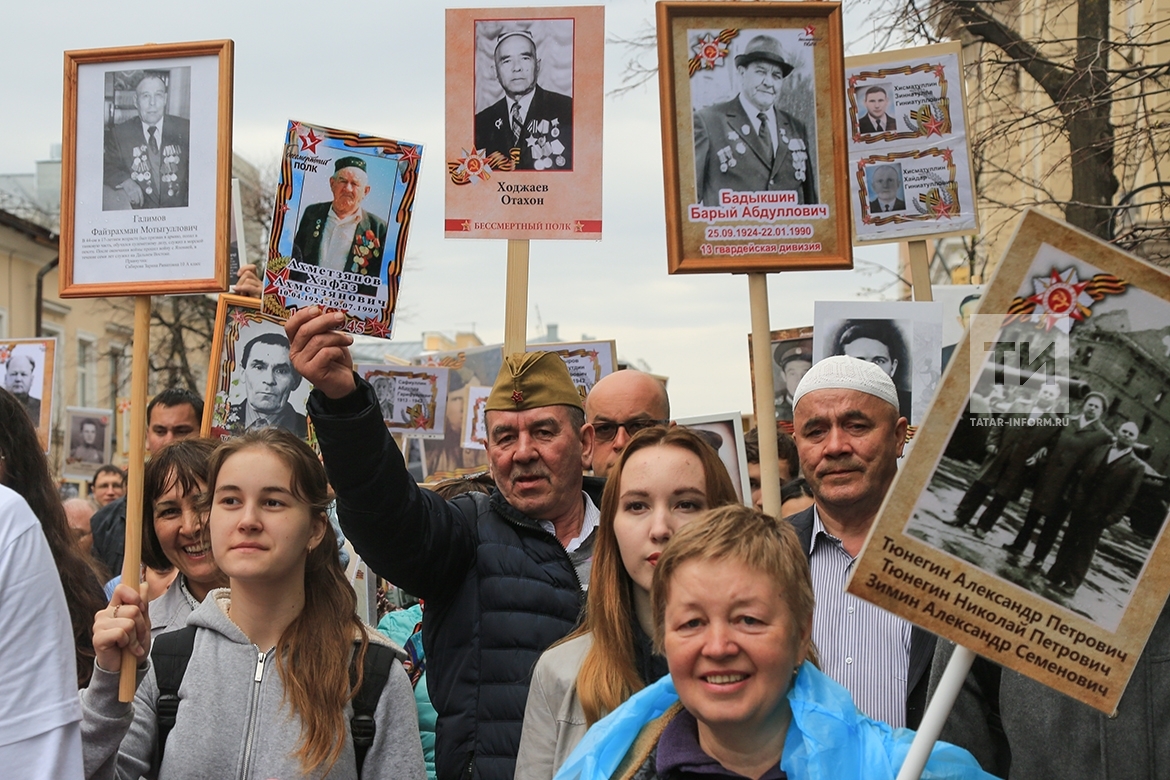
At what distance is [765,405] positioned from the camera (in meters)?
3.96

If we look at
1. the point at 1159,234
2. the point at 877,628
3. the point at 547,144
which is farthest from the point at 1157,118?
the point at 877,628

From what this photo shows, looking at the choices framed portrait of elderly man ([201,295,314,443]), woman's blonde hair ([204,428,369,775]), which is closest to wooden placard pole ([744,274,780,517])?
woman's blonde hair ([204,428,369,775])

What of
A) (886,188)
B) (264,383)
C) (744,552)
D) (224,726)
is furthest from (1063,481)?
(264,383)

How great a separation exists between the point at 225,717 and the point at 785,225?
2.03m

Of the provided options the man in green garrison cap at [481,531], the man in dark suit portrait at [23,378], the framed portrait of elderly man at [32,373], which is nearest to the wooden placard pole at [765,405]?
the man in green garrison cap at [481,531]

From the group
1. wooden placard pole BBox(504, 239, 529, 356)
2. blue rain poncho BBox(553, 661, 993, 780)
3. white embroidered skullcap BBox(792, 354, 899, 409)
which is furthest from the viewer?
wooden placard pole BBox(504, 239, 529, 356)

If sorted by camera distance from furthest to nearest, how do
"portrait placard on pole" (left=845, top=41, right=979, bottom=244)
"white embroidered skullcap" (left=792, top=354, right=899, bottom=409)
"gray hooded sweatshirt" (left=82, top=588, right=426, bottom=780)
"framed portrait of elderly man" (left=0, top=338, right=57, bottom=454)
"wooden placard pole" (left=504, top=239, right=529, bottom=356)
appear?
"framed portrait of elderly man" (left=0, top=338, right=57, bottom=454) < "portrait placard on pole" (left=845, top=41, right=979, bottom=244) < "wooden placard pole" (left=504, top=239, right=529, bottom=356) < "white embroidered skullcap" (left=792, top=354, right=899, bottom=409) < "gray hooded sweatshirt" (left=82, top=588, right=426, bottom=780)

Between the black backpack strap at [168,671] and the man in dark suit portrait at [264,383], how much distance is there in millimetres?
2362

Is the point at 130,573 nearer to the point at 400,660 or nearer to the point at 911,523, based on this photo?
the point at 400,660

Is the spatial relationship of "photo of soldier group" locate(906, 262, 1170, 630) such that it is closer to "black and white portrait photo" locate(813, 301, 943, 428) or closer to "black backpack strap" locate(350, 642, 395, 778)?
"black backpack strap" locate(350, 642, 395, 778)

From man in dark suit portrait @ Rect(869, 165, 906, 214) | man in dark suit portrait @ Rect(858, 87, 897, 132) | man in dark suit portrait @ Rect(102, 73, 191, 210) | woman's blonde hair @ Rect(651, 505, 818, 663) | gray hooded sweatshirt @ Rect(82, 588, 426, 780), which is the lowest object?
gray hooded sweatshirt @ Rect(82, 588, 426, 780)

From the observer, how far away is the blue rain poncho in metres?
2.42

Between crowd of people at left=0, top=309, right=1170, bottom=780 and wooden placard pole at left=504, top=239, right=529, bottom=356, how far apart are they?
0.41m

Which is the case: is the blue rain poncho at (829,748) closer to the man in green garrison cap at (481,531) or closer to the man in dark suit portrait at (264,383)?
the man in green garrison cap at (481,531)
